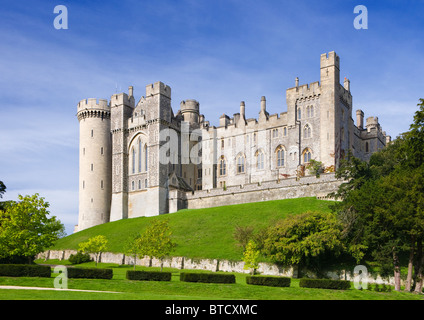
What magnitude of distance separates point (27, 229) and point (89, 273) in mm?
11923

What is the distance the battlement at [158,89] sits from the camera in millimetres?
72250

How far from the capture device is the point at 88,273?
110 feet

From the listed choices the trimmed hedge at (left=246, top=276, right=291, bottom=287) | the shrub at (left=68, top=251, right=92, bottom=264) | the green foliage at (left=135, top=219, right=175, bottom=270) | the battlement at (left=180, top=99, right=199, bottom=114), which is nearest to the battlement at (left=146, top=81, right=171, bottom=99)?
the battlement at (left=180, top=99, right=199, bottom=114)

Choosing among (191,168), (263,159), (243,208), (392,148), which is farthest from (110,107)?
(392,148)

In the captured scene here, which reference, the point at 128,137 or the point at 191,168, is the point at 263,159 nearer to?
the point at 191,168

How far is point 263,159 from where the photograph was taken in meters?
73.6

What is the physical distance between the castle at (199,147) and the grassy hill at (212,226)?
5750mm

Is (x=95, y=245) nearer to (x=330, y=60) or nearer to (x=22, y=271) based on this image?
(x=22, y=271)

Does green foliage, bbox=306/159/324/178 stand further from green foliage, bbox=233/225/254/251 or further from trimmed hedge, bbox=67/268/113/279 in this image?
trimmed hedge, bbox=67/268/113/279

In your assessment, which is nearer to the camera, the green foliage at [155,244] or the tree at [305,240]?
the tree at [305,240]

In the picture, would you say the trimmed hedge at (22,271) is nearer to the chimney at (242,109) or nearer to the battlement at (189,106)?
the chimney at (242,109)

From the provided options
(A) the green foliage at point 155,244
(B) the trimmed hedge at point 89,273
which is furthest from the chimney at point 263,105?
(B) the trimmed hedge at point 89,273

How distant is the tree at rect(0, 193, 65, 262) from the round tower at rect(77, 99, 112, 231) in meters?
28.7
